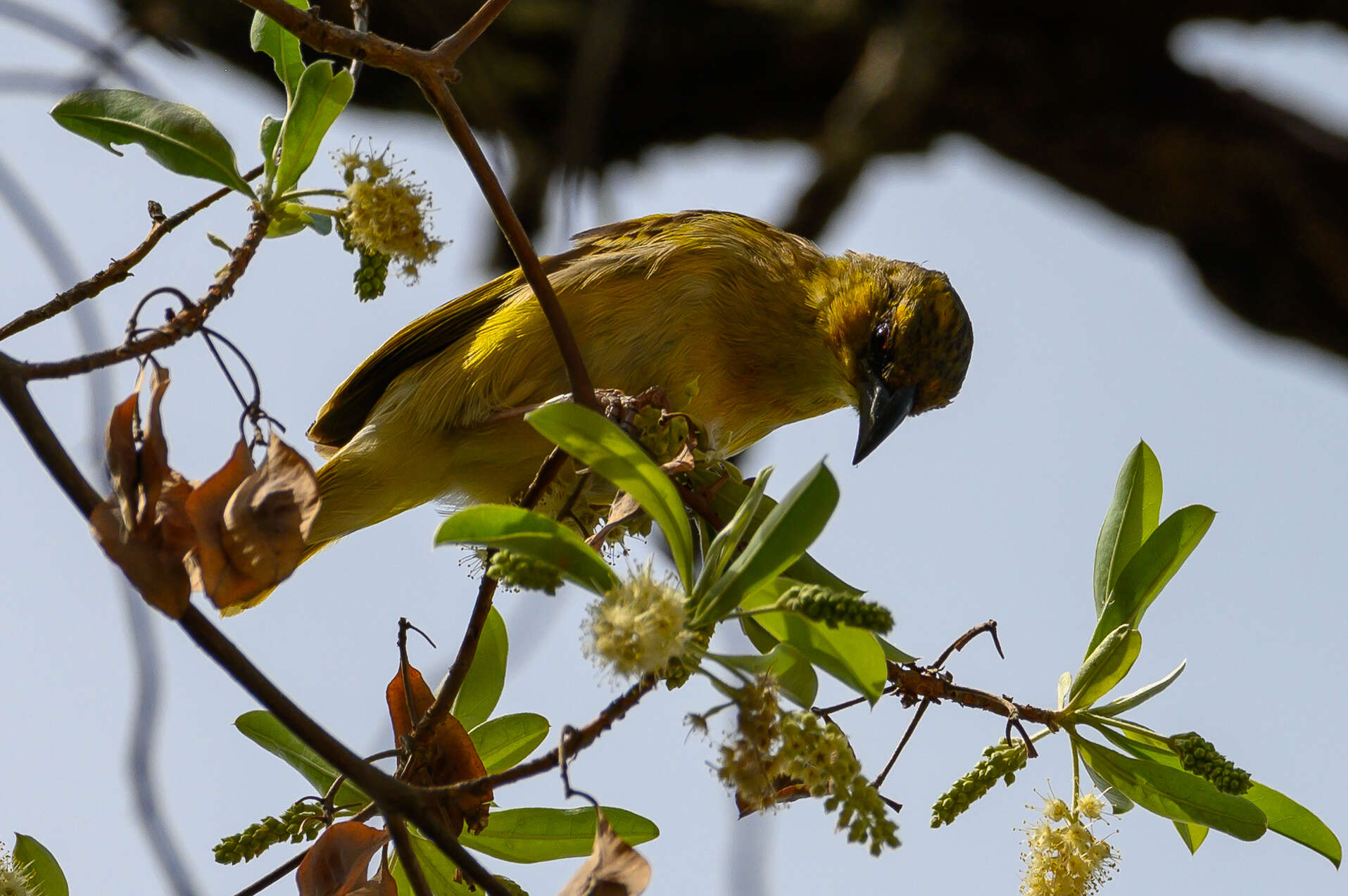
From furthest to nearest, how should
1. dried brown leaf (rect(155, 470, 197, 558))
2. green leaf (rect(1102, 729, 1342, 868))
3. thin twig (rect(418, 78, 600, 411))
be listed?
green leaf (rect(1102, 729, 1342, 868)), thin twig (rect(418, 78, 600, 411)), dried brown leaf (rect(155, 470, 197, 558))

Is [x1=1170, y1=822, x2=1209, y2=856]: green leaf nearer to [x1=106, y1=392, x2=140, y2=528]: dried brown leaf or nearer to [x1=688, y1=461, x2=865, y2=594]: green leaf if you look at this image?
[x1=688, y1=461, x2=865, y2=594]: green leaf

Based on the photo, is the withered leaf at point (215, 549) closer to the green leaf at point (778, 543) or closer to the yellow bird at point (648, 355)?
the green leaf at point (778, 543)

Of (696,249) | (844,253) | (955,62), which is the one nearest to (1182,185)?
(955,62)

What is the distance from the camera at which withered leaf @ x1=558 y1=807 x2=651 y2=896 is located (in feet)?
4.60

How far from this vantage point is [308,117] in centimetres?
188

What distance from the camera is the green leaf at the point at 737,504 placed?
1925 millimetres

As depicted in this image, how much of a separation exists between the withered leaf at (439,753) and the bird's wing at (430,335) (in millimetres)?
1282

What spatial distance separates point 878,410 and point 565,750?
2337mm

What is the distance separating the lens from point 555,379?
2904 mm

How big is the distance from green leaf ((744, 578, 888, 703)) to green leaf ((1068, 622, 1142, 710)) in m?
0.51

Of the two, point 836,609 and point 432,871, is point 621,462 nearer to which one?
point 836,609

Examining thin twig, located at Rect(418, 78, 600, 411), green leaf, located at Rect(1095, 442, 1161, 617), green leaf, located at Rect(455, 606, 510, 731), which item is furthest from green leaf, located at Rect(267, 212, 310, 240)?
green leaf, located at Rect(1095, 442, 1161, 617)

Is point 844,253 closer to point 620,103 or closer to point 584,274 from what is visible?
point 584,274

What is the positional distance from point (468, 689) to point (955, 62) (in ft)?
19.0
